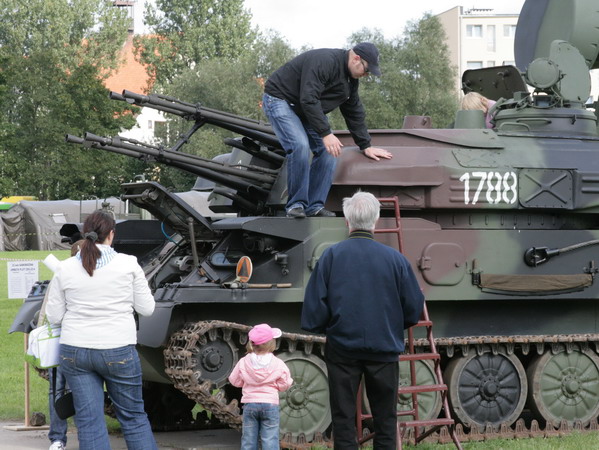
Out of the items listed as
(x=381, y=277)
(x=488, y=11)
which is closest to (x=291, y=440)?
(x=381, y=277)

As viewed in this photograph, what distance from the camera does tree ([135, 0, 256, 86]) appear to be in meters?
69.4

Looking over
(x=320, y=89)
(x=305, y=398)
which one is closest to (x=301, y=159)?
→ (x=320, y=89)

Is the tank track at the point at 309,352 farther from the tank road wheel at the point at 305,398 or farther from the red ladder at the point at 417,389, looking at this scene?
the red ladder at the point at 417,389

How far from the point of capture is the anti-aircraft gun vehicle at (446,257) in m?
9.55

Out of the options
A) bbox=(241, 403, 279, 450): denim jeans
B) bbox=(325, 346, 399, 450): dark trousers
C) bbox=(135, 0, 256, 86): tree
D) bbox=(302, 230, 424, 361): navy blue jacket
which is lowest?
bbox=(241, 403, 279, 450): denim jeans

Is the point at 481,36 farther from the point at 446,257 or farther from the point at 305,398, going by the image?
the point at 305,398

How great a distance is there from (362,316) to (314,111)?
2922 millimetres

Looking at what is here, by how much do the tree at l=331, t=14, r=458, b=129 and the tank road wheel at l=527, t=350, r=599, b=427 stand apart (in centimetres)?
4202

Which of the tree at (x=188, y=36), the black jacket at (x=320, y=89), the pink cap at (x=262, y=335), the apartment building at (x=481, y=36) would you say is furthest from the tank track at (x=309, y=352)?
the apartment building at (x=481, y=36)

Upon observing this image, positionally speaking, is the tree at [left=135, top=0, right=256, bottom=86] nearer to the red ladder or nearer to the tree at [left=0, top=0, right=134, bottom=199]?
the tree at [left=0, top=0, right=134, bottom=199]

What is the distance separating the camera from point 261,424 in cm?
820

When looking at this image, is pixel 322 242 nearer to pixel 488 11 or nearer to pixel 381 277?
pixel 381 277

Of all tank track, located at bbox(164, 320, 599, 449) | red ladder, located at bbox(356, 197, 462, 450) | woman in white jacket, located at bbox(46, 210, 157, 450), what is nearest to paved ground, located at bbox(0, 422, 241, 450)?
tank track, located at bbox(164, 320, 599, 449)

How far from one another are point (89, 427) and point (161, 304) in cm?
180
